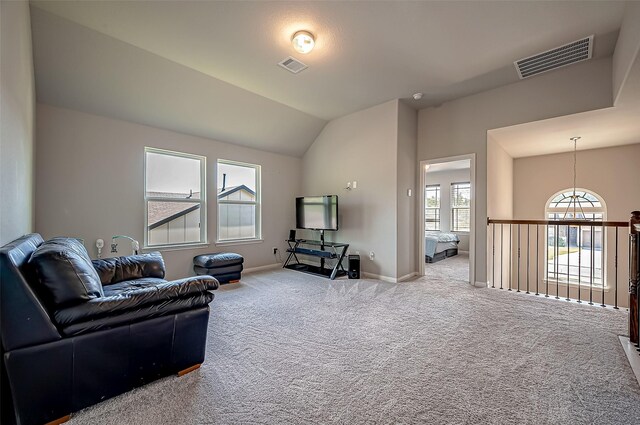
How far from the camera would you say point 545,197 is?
5789mm

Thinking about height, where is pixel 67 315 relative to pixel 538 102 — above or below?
below

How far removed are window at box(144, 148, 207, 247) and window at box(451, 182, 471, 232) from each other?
7.15m

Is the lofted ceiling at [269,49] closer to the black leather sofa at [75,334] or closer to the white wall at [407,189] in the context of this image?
the white wall at [407,189]

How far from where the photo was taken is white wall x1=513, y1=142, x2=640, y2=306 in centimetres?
485

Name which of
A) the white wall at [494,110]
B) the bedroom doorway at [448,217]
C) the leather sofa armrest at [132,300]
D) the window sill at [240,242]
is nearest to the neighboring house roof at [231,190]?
the window sill at [240,242]

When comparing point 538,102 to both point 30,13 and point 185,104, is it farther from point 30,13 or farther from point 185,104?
point 30,13

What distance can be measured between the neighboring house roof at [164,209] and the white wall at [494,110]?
4.24 m

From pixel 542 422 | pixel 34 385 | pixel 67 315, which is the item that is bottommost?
pixel 542 422

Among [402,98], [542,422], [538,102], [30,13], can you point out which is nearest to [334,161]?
[402,98]

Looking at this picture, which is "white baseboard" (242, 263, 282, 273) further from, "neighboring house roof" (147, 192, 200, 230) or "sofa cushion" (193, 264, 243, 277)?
"neighboring house roof" (147, 192, 200, 230)

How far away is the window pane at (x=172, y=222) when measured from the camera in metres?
4.16

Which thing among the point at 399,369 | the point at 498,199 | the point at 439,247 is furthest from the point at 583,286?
the point at 399,369

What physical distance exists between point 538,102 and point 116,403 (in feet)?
17.7

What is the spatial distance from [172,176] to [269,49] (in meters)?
2.62
